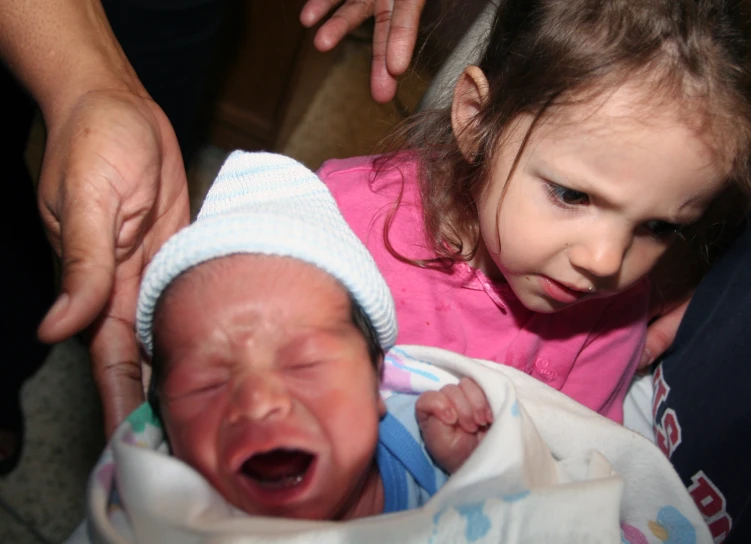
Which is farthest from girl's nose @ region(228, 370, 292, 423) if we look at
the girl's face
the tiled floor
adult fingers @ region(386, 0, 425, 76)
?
the tiled floor

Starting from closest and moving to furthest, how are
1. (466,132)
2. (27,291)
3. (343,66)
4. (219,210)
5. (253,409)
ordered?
(253,409) < (219,210) < (466,132) < (27,291) < (343,66)

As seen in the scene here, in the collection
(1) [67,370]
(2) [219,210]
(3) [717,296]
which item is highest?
(3) [717,296]

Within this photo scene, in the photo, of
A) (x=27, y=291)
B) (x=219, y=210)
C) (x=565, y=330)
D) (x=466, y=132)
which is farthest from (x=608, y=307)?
(x=27, y=291)

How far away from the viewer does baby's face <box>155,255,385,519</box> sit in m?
0.86

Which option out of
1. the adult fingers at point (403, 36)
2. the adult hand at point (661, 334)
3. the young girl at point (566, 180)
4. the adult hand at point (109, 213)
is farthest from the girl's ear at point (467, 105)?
the adult hand at point (661, 334)

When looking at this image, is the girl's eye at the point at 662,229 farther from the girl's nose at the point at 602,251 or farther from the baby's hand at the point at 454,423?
the baby's hand at the point at 454,423

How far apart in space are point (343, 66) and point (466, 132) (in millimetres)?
1470

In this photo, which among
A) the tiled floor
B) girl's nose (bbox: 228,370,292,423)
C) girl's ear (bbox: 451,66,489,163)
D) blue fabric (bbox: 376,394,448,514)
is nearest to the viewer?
girl's nose (bbox: 228,370,292,423)

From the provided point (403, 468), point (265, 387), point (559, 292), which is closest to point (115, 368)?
point (265, 387)

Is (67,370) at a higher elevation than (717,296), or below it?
below

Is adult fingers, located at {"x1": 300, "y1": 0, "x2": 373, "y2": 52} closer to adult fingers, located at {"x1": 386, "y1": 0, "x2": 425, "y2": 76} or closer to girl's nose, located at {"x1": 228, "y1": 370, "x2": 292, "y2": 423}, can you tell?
adult fingers, located at {"x1": 386, "y1": 0, "x2": 425, "y2": 76}

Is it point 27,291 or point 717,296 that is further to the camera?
point 27,291

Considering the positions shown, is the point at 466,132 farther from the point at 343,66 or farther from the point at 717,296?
the point at 343,66

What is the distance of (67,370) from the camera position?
1.95 m
